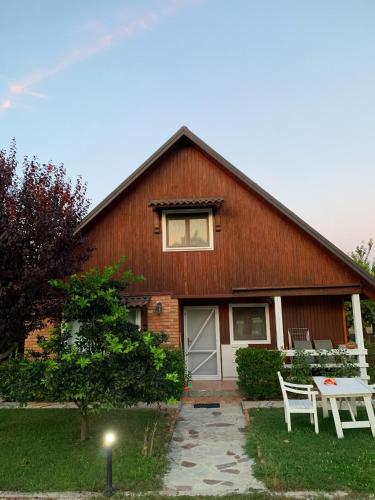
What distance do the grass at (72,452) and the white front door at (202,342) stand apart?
12.9ft

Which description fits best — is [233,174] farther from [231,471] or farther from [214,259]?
[231,471]

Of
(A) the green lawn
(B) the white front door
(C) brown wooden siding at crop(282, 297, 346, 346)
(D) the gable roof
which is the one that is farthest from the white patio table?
(B) the white front door

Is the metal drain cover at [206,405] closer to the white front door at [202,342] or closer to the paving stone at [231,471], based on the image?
the white front door at [202,342]

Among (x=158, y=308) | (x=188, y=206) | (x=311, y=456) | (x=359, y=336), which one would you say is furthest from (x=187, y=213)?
(x=311, y=456)

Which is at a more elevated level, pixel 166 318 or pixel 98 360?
pixel 166 318

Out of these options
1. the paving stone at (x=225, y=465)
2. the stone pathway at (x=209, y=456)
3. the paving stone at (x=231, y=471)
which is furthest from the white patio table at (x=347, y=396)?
the paving stone at (x=231, y=471)

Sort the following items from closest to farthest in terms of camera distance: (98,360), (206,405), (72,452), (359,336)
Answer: (98,360) → (72,452) → (206,405) → (359,336)

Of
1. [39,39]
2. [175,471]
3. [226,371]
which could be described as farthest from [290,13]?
[175,471]

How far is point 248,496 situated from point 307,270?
8.25 meters

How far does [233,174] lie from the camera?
1274 centimetres

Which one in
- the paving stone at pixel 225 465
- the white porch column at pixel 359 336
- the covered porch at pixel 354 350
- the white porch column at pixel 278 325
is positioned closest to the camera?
the paving stone at pixel 225 465

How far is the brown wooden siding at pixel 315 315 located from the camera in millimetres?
13430

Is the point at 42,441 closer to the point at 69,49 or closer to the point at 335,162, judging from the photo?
the point at 69,49

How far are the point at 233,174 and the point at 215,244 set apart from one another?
2256 mm
